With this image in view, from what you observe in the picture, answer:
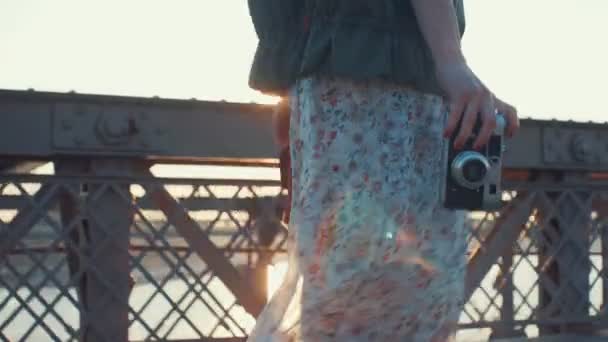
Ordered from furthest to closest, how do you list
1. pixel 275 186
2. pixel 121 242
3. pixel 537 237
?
pixel 537 237 < pixel 275 186 < pixel 121 242

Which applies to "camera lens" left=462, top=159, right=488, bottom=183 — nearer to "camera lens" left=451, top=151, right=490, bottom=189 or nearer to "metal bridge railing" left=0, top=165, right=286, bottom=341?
"camera lens" left=451, top=151, right=490, bottom=189

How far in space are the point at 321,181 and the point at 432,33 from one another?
0.25 metres

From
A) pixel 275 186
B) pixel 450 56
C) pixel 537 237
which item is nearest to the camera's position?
pixel 450 56

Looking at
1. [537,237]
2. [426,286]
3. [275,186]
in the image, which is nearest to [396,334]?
[426,286]

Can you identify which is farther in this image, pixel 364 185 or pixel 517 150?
pixel 517 150

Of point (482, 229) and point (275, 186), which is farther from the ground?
point (275, 186)

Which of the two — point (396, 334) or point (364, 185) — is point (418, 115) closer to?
point (364, 185)

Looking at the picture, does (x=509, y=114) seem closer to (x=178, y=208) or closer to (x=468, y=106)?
(x=468, y=106)

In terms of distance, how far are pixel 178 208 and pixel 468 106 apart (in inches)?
79.0

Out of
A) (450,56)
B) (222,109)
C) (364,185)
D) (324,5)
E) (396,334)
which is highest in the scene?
(222,109)

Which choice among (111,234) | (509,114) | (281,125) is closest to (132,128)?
(111,234)

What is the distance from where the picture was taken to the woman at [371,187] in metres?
1.35

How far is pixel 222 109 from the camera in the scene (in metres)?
3.06

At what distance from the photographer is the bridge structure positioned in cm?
291
